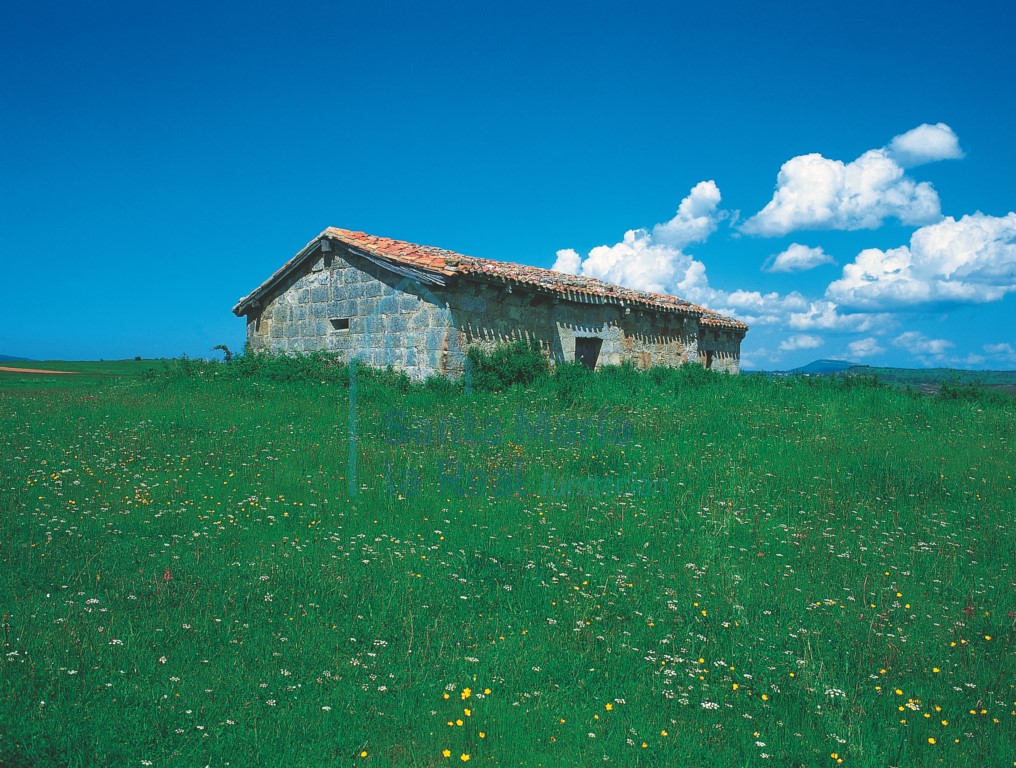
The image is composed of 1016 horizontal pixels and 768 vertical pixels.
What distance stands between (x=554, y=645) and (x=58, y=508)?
16.7ft

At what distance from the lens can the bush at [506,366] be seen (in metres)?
15.3

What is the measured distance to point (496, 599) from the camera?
4801mm

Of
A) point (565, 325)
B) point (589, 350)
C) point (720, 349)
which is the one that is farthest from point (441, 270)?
point (720, 349)

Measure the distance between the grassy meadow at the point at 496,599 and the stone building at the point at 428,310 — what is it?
213 inches

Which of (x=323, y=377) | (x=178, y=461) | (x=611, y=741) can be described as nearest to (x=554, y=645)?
(x=611, y=741)

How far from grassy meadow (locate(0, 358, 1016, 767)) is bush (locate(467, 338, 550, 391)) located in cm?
506

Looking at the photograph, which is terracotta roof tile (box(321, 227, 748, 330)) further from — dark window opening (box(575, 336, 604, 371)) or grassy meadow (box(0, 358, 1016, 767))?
grassy meadow (box(0, 358, 1016, 767))

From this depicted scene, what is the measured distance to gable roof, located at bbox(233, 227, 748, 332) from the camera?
48.3ft

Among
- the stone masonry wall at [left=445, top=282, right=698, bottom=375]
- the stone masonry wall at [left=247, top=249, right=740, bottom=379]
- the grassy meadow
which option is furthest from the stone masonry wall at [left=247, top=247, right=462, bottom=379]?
the grassy meadow

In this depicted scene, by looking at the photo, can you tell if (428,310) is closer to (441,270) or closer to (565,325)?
(441,270)

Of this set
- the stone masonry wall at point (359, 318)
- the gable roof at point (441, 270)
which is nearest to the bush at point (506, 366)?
the stone masonry wall at point (359, 318)

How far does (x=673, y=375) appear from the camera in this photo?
61.5ft

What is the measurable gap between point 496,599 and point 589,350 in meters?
14.9

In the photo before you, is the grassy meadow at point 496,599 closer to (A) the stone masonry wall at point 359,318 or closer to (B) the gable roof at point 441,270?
(A) the stone masonry wall at point 359,318
